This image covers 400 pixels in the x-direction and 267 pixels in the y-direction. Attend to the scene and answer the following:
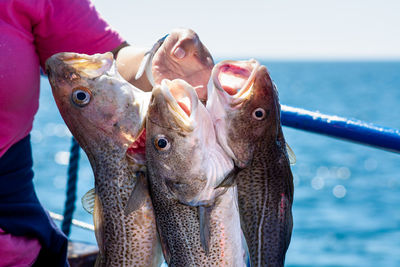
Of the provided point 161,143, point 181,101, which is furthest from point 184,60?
point 161,143

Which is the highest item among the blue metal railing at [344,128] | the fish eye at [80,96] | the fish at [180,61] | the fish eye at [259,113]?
the fish at [180,61]

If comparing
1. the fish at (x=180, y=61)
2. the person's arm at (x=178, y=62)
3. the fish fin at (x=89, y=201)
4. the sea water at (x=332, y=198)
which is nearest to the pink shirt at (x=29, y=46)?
the person's arm at (x=178, y=62)

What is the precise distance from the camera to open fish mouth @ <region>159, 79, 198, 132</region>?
151 cm

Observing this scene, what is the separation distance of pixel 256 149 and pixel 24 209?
922 mm

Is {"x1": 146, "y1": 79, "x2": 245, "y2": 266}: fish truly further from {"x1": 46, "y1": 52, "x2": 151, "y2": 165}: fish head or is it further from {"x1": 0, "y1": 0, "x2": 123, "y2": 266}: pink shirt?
{"x1": 0, "y1": 0, "x2": 123, "y2": 266}: pink shirt

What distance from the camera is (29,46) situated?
6.20ft

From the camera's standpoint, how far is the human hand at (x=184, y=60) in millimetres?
1675

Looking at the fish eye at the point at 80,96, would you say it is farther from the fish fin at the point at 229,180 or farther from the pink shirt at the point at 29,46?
the fish fin at the point at 229,180

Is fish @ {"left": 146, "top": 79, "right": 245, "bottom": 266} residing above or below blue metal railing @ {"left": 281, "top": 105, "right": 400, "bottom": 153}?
below

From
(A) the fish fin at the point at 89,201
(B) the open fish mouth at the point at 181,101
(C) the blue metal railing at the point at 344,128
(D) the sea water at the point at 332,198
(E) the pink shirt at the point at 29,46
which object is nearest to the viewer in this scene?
(B) the open fish mouth at the point at 181,101

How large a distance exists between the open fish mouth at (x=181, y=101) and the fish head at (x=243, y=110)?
2.9 inches

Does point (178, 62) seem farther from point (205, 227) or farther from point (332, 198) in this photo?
point (332, 198)

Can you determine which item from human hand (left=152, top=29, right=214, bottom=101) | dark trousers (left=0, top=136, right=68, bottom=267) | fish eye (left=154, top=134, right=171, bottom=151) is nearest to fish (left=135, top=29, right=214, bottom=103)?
human hand (left=152, top=29, right=214, bottom=101)

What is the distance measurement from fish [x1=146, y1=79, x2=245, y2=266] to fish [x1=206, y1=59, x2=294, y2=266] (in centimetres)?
5
